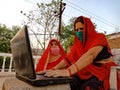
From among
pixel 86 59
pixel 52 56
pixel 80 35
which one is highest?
pixel 80 35

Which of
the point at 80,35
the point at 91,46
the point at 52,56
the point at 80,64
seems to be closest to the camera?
the point at 80,64

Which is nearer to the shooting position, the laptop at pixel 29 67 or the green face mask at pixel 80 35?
the laptop at pixel 29 67

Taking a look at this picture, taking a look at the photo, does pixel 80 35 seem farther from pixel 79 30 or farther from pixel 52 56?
pixel 52 56

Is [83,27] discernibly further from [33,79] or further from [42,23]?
[42,23]

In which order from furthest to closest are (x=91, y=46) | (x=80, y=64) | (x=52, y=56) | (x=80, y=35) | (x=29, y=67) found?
(x=52, y=56), (x=80, y=35), (x=91, y=46), (x=80, y=64), (x=29, y=67)

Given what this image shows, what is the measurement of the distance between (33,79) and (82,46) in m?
0.61

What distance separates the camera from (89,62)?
4.69 ft

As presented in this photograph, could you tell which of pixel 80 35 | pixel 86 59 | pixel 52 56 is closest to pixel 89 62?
pixel 86 59

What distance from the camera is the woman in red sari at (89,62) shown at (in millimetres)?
1409

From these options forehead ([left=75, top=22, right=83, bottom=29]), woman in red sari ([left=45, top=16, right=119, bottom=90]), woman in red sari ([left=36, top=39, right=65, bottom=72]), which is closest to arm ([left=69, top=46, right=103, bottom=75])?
woman in red sari ([left=45, top=16, right=119, bottom=90])

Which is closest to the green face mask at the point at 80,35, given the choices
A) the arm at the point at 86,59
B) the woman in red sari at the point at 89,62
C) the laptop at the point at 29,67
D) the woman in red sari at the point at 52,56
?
the woman in red sari at the point at 89,62

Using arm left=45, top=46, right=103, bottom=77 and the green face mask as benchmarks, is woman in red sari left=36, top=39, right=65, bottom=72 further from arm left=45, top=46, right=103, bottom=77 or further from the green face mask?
arm left=45, top=46, right=103, bottom=77

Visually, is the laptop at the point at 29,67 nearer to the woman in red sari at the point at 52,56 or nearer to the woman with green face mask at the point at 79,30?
the woman with green face mask at the point at 79,30

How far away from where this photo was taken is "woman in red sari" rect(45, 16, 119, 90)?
141 cm
